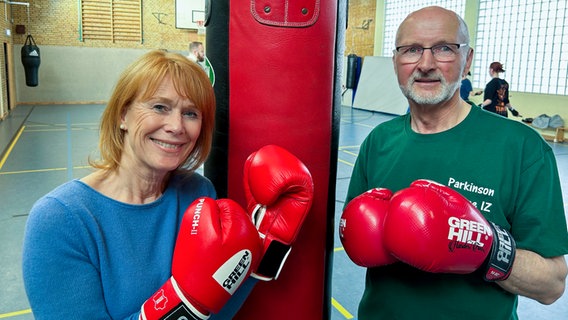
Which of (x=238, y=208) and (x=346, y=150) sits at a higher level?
(x=238, y=208)

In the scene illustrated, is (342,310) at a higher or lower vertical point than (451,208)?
lower

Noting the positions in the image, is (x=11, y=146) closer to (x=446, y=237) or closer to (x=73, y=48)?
(x=73, y=48)

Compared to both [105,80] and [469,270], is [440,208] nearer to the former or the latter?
[469,270]

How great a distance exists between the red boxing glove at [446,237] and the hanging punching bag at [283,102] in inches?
11.9

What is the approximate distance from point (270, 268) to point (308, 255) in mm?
262

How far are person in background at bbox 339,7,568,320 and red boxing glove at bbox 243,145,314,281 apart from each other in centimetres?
24

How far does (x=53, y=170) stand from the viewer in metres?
5.87

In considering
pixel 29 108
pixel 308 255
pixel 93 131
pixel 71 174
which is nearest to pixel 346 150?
pixel 71 174

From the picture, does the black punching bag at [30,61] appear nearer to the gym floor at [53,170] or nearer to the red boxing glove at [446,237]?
the gym floor at [53,170]

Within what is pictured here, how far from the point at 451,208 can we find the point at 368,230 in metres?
0.25

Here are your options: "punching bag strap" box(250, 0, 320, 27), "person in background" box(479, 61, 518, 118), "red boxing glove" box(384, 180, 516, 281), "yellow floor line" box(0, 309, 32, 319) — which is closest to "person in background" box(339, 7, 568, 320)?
"red boxing glove" box(384, 180, 516, 281)

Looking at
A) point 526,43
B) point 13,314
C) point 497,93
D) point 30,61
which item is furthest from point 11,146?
point 526,43

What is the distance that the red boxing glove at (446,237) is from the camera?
3.71 ft

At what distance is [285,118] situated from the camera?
1.32 m
